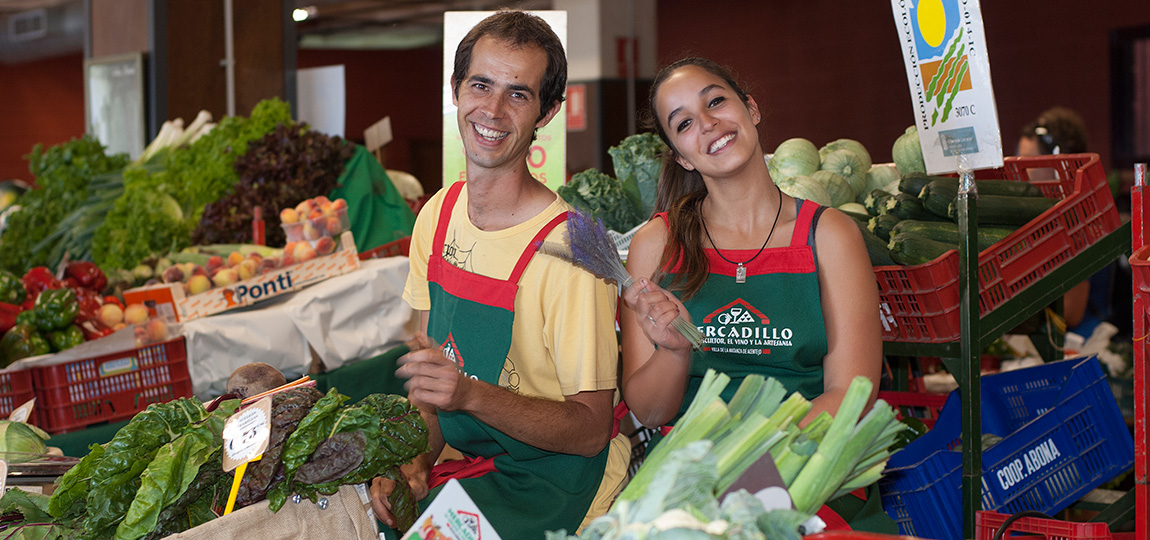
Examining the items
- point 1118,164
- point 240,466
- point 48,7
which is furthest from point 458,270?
point 48,7

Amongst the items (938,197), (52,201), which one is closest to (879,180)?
(938,197)

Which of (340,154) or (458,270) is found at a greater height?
(340,154)

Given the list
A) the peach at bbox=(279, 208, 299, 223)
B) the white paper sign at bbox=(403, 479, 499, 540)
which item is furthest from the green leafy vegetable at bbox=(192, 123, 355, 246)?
the white paper sign at bbox=(403, 479, 499, 540)

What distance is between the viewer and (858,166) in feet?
10.5

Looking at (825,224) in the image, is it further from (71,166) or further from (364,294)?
(71,166)

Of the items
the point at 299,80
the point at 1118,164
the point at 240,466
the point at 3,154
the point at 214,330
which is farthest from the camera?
the point at 3,154

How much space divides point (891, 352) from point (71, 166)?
5116mm

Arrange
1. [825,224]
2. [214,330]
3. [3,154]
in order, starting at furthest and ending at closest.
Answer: [3,154], [214,330], [825,224]

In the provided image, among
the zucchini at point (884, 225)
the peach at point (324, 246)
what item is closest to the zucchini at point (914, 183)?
the zucchini at point (884, 225)

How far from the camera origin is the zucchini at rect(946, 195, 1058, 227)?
2.73 m

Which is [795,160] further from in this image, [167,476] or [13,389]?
[13,389]

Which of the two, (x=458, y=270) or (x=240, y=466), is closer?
(x=240, y=466)

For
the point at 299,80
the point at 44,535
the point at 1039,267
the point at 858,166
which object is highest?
the point at 299,80

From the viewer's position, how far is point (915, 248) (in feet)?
8.25
